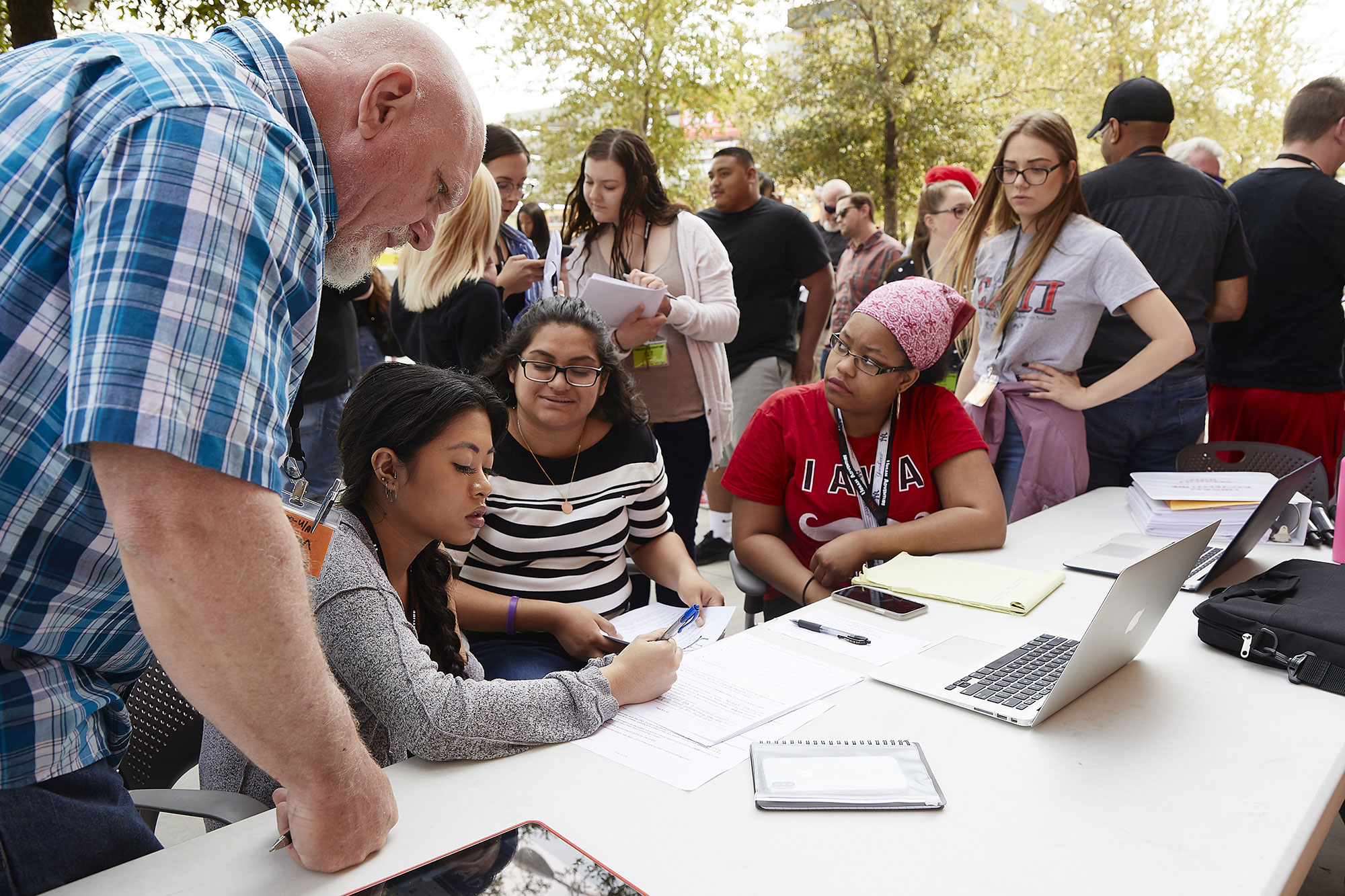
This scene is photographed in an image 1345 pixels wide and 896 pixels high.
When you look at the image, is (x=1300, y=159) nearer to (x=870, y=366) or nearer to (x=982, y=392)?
(x=982, y=392)

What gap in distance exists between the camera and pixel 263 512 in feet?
2.42

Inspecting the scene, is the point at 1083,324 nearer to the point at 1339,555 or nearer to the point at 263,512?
the point at 1339,555

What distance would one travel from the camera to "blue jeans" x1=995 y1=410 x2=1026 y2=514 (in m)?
2.77

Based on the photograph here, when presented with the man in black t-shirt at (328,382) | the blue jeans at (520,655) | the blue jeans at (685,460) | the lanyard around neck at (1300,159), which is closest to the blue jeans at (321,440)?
the man in black t-shirt at (328,382)

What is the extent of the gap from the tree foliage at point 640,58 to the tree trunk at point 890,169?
258 cm

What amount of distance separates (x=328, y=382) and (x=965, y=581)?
9.19 ft

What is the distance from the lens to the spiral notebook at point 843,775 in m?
1.09

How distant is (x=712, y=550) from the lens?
14.5 feet

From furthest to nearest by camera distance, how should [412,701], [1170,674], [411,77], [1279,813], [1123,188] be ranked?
[1123,188] < [1170,674] < [412,701] < [1279,813] < [411,77]

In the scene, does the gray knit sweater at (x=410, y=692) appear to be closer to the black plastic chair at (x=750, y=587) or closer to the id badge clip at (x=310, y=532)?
the id badge clip at (x=310, y=532)

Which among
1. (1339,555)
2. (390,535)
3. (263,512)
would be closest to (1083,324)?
(1339,555)

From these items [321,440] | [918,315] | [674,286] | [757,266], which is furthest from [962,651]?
[321,440]

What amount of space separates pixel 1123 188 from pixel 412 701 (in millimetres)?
2903

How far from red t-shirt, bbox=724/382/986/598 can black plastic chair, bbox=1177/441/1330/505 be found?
0.95m
